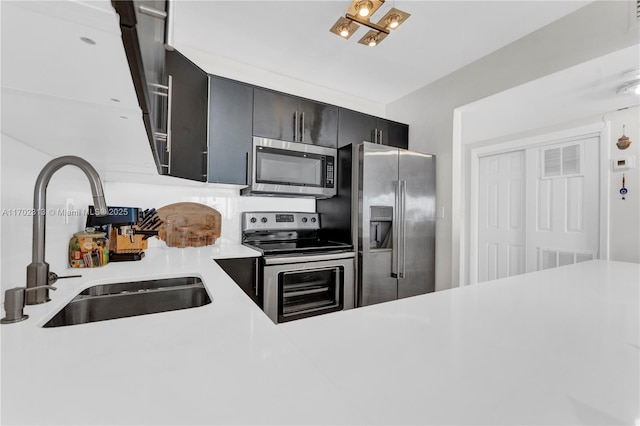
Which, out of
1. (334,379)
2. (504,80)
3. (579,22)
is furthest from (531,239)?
(334,379)

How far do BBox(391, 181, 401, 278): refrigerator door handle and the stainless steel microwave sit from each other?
1.84ft

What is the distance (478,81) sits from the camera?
7.75ft

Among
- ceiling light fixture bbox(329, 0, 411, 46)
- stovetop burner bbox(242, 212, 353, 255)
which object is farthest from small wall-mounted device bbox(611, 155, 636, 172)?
stovetop burner bbox(242, 212, 353, 255)

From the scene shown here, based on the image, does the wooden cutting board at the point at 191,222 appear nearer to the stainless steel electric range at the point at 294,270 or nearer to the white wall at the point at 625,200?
the stainless steel electric range at the point at 294,270

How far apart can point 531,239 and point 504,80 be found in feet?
6.87

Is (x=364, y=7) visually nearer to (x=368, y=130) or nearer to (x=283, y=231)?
(x=368, y=130)

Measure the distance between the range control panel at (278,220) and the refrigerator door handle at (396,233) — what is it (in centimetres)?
78

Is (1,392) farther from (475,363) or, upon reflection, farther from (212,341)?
(475,363)

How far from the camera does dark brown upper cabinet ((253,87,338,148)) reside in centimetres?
235

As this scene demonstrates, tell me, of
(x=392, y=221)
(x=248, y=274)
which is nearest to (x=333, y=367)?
(x=248, y=274)

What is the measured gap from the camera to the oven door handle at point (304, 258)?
78.4 inches

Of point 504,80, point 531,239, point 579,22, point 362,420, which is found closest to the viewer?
point 362,420

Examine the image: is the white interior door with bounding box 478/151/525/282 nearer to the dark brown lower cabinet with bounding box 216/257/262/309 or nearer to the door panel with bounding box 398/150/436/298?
the door panel with bounding box 398/150/436/298

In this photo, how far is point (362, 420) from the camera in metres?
0.38
